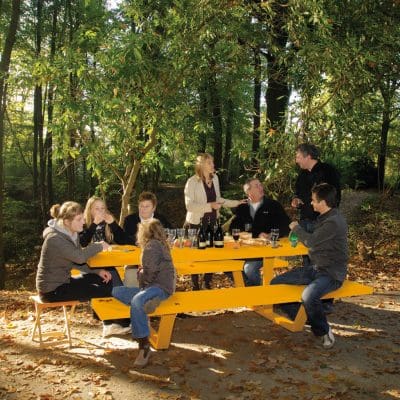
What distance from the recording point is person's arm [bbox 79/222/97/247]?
6211 millimetres

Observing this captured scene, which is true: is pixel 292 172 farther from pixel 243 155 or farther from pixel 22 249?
pixel 22 249

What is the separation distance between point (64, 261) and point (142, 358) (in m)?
1.35

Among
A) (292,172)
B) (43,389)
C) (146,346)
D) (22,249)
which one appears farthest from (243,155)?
(22,249)

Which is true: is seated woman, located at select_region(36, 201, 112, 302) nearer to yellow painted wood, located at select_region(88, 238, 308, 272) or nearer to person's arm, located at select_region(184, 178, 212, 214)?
yellow painted wood, located at select_region(88, 238, 308, 272)

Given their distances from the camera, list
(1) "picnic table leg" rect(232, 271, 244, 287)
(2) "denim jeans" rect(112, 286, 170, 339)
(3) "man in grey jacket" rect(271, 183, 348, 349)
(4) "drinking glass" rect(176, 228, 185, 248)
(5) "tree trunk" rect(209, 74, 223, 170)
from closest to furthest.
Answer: (2) "denim jeans" rect(112, 286, 170, 339), (3) "man in grey jacket" rect(271, 183, 348, 349), (4) "drinking glass" rect(176, 228, 185, 248), (1) "picnic table leg" rect(232, 271, 244, 287), (5) "tree trunk" rect(209, 74, 223, 170)

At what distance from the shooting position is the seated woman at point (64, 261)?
5.12 m

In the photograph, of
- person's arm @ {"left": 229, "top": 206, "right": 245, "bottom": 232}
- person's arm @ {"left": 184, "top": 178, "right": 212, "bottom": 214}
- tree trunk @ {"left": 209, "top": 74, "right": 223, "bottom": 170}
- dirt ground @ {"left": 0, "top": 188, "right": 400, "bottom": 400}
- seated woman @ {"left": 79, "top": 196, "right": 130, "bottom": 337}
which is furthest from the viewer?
tree trunk @ {"left": 209, "top": 74, "right": 223, "bottom": 170}

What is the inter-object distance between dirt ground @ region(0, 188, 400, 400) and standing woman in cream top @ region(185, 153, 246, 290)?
1.32 metres

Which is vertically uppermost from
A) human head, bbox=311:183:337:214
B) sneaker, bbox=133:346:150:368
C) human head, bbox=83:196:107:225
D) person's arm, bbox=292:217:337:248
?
human head, bbox=311:183:337:214

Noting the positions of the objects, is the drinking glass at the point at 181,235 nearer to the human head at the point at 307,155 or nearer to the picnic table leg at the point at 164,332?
the picnic table leg at the point at 164,332

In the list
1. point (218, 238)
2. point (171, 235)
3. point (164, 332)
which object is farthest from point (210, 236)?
point (164, 332)

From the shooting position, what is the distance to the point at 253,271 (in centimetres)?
683

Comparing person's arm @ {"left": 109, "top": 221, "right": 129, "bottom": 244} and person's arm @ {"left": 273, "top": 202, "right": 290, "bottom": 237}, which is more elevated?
person's arm @ {"left": 273, "top": 202, "right": 290, "bottom": 237}

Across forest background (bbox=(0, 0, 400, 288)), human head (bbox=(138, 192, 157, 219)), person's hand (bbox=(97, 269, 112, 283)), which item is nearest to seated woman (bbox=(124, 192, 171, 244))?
human head (bbox=(138, 192, 157, 219))
